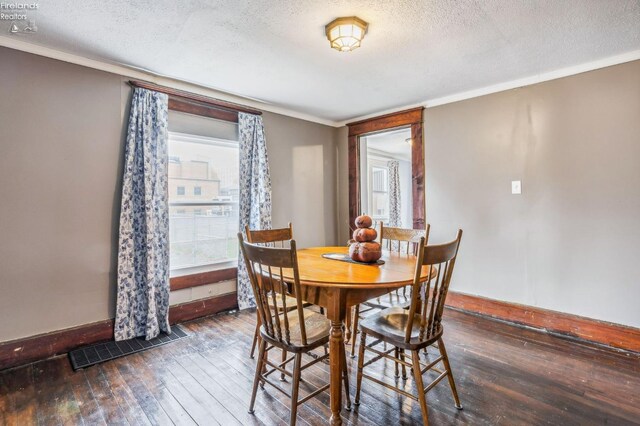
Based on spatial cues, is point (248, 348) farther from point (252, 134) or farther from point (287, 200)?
point (252, 134)

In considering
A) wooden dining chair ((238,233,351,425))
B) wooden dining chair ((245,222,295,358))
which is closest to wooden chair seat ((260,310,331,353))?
wooden dining chair ((238,233,351,425))

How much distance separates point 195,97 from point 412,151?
2.54m

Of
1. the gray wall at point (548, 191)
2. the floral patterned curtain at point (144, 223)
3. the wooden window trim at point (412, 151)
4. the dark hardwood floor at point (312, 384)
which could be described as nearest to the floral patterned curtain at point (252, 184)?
the floral patterned curtain at point (144, 223)

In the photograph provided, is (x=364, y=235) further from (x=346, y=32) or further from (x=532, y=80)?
(x=532, y=80)

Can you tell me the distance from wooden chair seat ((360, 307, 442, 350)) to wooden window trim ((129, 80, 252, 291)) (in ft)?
6.73

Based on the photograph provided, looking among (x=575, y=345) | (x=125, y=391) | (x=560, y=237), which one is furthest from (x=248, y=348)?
(x=560, y=237)

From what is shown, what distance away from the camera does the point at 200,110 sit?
3289mm

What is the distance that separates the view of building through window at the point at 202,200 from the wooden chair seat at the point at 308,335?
70.7 inches

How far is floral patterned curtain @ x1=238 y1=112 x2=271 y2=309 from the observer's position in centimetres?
352

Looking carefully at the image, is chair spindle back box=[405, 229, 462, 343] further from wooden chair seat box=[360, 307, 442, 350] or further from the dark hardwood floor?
the dark hardwood floor

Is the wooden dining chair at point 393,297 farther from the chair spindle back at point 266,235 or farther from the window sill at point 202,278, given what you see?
the window sill at point 202,278

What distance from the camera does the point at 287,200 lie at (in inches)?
160

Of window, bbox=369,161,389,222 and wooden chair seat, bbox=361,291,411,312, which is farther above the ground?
window, bbox=369,161,389,222

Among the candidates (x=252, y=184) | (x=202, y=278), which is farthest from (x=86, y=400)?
(x=252, y=184)
